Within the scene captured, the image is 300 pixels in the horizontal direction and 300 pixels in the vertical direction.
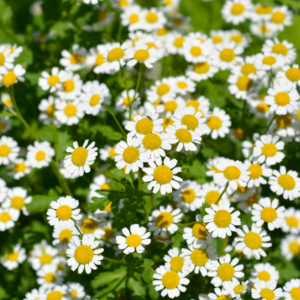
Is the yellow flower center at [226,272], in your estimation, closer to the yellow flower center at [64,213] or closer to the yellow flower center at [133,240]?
the yellow flower center at [133,240]

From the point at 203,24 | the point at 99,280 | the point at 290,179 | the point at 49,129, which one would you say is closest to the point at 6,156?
the point at 49,129

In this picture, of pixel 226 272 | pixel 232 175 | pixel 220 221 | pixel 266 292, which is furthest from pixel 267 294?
pixel 232 175

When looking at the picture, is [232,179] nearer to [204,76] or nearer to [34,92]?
[204,76]

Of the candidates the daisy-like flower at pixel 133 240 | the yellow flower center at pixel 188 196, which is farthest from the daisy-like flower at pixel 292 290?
the daisy-like flower at pixel 133 240

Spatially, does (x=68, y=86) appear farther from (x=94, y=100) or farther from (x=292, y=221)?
(x=292, y=221)

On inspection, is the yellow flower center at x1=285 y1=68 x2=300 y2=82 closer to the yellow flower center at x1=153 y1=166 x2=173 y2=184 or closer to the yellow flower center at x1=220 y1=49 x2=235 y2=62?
the yellow flower center at x1=220 y1=49 x2=235 y2=62

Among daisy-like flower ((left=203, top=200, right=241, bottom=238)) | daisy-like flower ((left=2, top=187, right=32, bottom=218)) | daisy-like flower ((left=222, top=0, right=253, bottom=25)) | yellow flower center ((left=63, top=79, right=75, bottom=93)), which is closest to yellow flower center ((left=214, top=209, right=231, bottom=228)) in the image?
daisy-like flower ((left=203, top=200, right=241, bottom=238))
